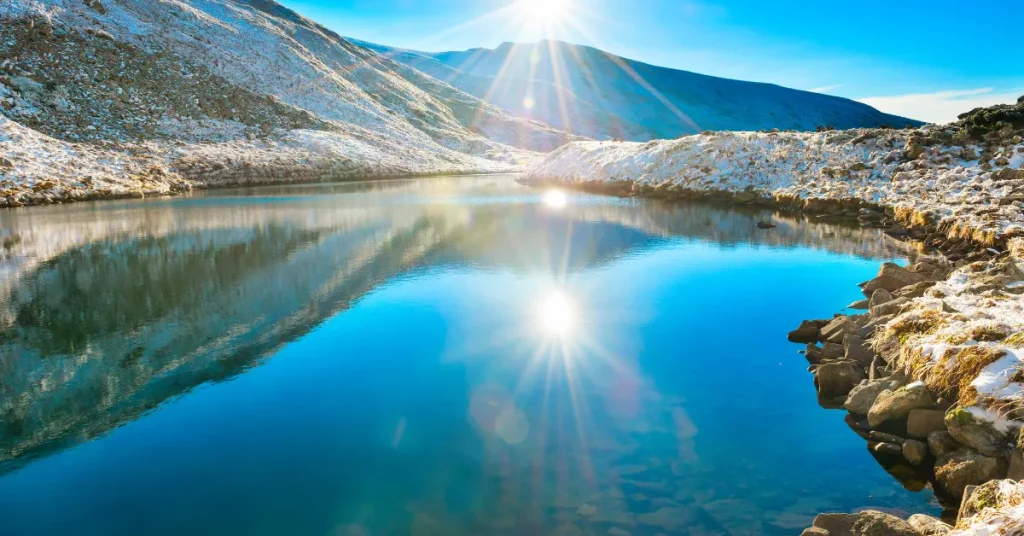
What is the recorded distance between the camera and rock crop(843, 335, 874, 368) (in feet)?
35.6

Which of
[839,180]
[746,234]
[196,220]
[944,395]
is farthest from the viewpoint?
[839,180]

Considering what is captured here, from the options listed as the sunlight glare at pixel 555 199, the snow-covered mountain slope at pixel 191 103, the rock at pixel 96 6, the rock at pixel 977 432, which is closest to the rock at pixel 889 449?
the rock at pixel 977 432

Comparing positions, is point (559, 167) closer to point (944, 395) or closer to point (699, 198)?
point (699, 198)

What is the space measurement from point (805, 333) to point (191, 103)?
275 feet

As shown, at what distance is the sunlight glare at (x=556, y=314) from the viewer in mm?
13805

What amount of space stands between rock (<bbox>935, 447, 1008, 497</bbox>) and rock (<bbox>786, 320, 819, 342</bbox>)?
5.86 meters

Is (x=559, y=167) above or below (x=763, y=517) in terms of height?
above

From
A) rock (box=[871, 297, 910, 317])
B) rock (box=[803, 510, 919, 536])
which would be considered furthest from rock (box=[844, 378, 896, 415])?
rock (box=[803, 510, 919, 536])

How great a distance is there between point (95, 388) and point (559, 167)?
6371 cm

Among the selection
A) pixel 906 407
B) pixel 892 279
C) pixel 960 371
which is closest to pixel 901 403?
pixel 906 407

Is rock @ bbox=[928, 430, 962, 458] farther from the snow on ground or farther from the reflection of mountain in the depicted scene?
the snow on ground

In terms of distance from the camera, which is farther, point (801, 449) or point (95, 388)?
point (95, 388)

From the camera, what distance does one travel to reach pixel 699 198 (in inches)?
1748

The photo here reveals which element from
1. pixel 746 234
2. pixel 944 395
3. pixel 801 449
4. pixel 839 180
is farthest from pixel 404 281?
pixel 839 180
